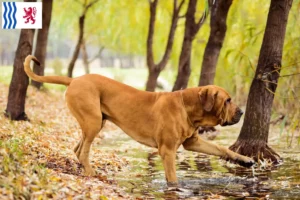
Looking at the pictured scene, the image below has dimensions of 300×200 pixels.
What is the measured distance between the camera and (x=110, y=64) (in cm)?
7269

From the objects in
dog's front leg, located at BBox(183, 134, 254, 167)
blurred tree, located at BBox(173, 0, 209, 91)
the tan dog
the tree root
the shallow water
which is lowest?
the shallow water

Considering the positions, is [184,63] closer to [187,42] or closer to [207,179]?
[187,42]

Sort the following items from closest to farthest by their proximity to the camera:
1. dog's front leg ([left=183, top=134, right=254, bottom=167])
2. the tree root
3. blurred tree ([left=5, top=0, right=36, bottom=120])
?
dog's front leg ([left=183, top=134, right=254, bottom=167])
the tree root
blurred tree ([left=5, top=0, right=36, bottom=120])

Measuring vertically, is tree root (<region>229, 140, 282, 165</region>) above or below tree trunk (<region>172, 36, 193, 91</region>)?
below

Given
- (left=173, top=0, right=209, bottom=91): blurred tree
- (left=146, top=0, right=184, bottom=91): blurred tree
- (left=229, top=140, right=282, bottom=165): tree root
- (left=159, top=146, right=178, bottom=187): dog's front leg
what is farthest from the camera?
(left=146, top=0, right=184, bottom=91): blurred tree

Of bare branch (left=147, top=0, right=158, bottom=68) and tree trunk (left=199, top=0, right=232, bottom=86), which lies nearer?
tree trunk (left=199, top=0, right=232, bottom=86)

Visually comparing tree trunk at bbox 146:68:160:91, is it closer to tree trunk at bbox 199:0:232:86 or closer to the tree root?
tree trunk at bbox 199:0:232:86

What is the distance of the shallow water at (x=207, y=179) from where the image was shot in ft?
25.0

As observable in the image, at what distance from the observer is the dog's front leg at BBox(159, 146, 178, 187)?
26.4 feet

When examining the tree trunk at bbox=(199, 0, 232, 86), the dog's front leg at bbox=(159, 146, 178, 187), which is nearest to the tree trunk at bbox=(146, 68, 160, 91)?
the tree trunk at bbox=(199, 0, 232, 86)

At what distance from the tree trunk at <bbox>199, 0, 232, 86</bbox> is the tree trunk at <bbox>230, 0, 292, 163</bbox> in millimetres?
3734

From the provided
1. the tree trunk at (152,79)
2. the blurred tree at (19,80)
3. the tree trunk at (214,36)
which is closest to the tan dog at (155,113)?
the blurred tree at (19,80)

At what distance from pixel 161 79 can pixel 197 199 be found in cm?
3615

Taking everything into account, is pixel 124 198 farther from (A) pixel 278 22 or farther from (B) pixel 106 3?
(B) pixel 106 3
